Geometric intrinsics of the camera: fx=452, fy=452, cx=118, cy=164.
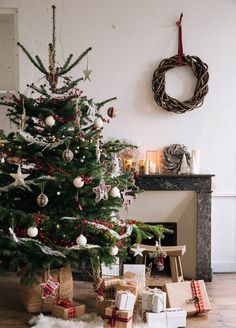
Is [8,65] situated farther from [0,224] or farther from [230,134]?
[230,134]

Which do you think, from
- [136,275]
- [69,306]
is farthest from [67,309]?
[136,275]

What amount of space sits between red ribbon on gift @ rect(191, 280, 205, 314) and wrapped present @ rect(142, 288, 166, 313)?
12.7 inches

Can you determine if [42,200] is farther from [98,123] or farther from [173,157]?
[173,157]

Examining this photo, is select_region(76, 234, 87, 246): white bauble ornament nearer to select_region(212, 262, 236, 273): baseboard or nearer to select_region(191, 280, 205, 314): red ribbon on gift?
select_region(191, 280, 205, 314): red ribbon on gift

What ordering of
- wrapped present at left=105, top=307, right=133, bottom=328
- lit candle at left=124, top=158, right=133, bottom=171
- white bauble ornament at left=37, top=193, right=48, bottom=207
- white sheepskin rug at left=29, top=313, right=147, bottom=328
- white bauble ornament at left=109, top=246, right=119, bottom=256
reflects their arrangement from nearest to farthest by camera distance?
wrapped present at left=105, top=307, right=133, bottom=328, white sheepskin rug at left=29, top=313, right=147, bottom=328, white bauble ornament at left=37, top=193, right=48, bottom=207, white bauble ornament at left=109, top=246, right=119, bottom=256, lit candle at left=124, top=158, right=133, bottom=171

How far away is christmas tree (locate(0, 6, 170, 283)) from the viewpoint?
10.0ft

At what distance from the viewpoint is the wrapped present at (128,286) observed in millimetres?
3100

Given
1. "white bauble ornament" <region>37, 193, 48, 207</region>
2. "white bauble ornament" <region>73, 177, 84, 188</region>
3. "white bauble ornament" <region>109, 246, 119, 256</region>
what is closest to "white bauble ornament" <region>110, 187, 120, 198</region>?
"white bauble ornament" <region>73, 177, 84, 188</region>

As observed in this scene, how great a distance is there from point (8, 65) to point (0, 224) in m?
2.04

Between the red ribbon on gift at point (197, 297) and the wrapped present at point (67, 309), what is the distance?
791 millimetres

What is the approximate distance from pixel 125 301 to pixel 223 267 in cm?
182

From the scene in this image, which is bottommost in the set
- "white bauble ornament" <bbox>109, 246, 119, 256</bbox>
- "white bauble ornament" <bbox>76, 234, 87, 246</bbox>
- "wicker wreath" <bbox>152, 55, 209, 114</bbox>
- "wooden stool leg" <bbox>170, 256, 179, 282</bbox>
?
"wooden stool leg" <bbox>170, 256, 179, 282</bbox>

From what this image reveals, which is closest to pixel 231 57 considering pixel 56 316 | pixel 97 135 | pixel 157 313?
pixel 97 135

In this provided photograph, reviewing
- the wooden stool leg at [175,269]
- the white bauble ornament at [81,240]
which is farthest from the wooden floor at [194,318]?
the white bauble ornament at [81,240]
